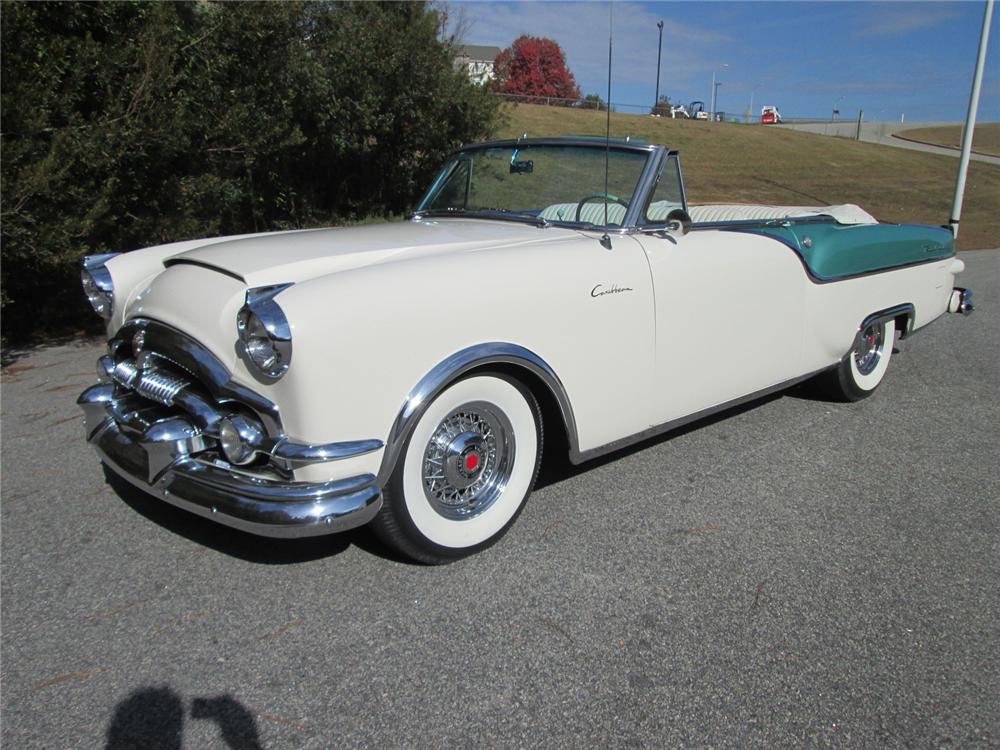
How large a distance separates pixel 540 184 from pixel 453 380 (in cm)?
152

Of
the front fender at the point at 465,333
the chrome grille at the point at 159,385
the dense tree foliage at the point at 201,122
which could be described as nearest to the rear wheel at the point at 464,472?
the front fender at the point at 465,333

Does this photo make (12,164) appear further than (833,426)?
Yes

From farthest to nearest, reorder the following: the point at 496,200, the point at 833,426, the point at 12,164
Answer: the point at 12,164, the point at 833,426, the point at 496,200

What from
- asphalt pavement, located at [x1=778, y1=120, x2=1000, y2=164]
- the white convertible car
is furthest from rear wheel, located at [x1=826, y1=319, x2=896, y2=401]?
asphalt pavement, located at [x1=778, y1=120, x2=1000, y2=164]

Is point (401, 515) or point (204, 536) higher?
point (401, 515)

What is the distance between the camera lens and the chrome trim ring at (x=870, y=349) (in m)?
4.65

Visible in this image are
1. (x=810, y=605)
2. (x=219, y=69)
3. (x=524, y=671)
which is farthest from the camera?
(x=219, y=69)

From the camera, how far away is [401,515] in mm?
2598

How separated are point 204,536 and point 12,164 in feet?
12.0

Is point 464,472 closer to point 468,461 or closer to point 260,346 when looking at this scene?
point 468,461

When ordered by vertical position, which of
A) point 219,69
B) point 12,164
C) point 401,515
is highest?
point 219,69

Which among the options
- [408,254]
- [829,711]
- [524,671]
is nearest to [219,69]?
[408,254]

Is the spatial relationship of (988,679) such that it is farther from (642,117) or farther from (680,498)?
(642,117)

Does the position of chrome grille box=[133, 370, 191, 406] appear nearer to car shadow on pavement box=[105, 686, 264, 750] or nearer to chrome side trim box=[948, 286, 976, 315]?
car shadow on pavement box=[105, 686, 264, 750]
